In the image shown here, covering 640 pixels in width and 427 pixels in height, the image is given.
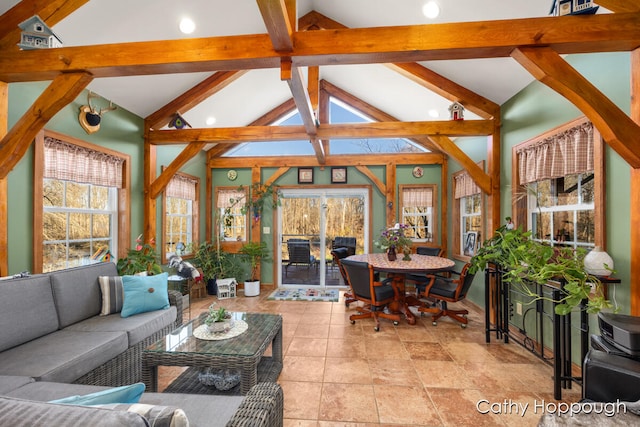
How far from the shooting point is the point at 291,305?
4.49m

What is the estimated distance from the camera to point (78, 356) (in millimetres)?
1807

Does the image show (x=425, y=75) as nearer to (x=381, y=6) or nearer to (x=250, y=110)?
(x=381, y=6)

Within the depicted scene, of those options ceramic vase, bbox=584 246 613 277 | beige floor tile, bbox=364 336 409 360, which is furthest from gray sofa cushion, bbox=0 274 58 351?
ceramic vase, bbox=584 246 613 277

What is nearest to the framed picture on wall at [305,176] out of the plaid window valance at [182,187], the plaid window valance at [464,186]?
the plaid window valance at [182,187]

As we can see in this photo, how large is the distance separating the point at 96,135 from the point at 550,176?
4655 mm

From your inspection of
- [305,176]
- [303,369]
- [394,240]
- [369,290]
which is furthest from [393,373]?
[305,176]

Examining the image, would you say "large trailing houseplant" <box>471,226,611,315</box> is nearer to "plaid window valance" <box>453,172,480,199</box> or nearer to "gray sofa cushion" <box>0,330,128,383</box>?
"plaid window valance" <box>453,172,480,199</box>

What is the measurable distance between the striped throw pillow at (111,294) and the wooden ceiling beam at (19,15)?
77.0 inches

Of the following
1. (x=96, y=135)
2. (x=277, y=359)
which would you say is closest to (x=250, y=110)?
(x=96, y=135)

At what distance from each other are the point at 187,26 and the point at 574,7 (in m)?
3.25

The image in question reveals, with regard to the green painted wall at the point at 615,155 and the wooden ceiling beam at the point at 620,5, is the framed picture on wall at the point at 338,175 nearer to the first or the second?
the green painted wall at the point at 615,155

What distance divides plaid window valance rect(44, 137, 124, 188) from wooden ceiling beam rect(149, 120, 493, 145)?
2.51 ft

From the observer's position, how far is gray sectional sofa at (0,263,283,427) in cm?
66

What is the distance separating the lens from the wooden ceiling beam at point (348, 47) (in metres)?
1.92
